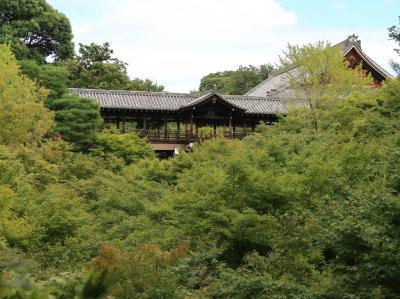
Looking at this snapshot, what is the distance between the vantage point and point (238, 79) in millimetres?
64688

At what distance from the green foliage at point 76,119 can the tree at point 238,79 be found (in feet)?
128

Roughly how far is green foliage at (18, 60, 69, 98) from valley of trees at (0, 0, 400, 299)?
64mm

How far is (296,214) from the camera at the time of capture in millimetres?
11648

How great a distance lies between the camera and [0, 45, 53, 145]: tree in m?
18.8

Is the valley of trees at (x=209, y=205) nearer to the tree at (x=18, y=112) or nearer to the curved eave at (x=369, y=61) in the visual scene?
the tree at (x=18, y=112)

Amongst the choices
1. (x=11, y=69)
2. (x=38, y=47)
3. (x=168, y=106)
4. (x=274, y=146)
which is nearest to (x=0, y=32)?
(x=38, y=47)

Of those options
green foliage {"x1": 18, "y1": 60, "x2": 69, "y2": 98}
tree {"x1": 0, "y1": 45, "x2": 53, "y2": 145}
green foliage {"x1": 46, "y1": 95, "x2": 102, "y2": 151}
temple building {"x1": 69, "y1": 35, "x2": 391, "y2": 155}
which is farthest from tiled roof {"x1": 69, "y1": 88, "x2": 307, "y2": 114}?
tree {"x1": 0, "y1": 45, "x2": 53, "y2": 145}

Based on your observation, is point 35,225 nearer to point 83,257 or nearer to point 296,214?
point 83,257

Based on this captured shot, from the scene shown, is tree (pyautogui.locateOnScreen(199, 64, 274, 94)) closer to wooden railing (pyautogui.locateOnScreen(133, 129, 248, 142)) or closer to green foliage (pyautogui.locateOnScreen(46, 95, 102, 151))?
wooden railing (pyautogui.locateOnScreen(133, 129, 248, 142))

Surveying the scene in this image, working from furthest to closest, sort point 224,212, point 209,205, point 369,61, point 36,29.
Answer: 1. point 36,29
2. point 369,61
3. point 209,205
4. point 224,212

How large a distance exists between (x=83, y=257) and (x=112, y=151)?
13576 mm

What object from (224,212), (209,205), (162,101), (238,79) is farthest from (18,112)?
(238,79)

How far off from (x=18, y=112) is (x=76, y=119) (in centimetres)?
631

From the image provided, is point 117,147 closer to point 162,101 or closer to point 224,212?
point 162,101
